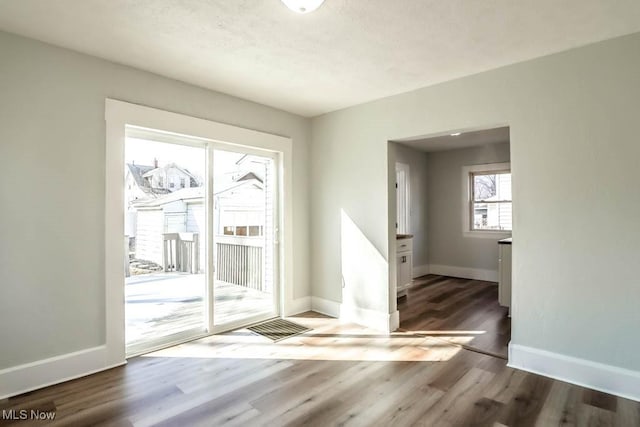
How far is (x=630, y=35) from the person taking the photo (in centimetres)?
242

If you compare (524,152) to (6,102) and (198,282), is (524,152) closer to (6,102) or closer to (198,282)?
(198,282)

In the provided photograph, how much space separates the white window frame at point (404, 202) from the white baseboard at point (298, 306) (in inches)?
109

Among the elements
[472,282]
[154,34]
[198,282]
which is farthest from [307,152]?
[472,282]

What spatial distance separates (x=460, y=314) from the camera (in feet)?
14.3

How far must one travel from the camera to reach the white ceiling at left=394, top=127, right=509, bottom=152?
5422mm

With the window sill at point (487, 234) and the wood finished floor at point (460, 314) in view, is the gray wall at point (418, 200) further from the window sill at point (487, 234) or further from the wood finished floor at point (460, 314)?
the wood finished floor at point (460, 314)

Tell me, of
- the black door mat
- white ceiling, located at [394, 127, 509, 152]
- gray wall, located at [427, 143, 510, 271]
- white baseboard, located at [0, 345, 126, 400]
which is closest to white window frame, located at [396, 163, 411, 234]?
white ceiling, located at [394, 127, 509, 152]

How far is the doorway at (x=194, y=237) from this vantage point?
3217mm

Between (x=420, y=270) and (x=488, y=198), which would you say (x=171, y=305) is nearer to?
(x=420, y=270)

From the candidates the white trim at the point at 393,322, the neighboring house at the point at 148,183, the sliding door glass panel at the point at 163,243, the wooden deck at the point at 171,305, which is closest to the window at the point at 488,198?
the white trim at the point at 393,322

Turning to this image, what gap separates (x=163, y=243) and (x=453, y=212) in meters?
5.48

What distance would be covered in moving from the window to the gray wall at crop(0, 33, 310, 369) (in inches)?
229

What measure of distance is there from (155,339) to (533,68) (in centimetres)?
417

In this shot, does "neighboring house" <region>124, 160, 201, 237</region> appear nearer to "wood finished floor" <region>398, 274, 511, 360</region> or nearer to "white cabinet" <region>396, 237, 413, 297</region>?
"wood finished floor" <region>398, 274, 511, 360</region>
